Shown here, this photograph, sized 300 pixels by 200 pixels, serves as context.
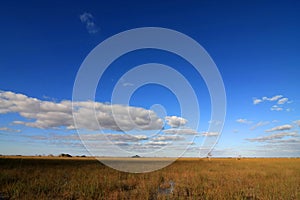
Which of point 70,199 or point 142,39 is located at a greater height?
point 142,39

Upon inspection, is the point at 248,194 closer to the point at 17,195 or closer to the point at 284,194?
A: the point at 284,194

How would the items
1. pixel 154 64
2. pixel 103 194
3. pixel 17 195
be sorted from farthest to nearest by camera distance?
1. pixel 154 64
2. pixel 103 194
3. pixel 17 195

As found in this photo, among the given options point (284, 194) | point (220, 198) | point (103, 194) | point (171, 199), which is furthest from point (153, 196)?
point (284, 194)

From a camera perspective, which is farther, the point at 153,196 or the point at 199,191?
the point at 199,191

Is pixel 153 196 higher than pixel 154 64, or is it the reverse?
pixel 154 64

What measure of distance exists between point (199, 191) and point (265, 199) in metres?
2.75

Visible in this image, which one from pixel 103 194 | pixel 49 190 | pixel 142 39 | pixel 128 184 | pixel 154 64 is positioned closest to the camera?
pixel 103 194

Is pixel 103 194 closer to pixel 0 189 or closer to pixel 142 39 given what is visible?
pixel 0 189

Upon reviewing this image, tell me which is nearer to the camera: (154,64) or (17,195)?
(17,195)

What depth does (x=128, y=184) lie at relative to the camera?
12.6 meters

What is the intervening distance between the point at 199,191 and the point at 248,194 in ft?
6.68

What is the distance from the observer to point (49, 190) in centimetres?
982

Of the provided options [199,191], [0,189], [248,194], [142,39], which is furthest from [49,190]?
[142,39]

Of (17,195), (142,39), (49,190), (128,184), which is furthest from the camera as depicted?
(142,39)
